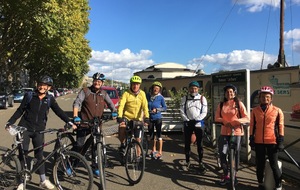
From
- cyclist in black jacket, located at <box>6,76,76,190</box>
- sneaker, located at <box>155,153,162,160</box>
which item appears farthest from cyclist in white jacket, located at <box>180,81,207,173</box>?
cyclist in black jacket, located at <box>6,76,76,190</box>

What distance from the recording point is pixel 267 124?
5.23 m

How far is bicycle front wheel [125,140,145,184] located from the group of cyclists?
1.52 ft

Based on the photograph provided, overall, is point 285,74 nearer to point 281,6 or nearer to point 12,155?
point 12,155

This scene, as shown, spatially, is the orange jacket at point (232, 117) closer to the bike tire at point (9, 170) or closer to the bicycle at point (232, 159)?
the bicycle at point (232, 159)

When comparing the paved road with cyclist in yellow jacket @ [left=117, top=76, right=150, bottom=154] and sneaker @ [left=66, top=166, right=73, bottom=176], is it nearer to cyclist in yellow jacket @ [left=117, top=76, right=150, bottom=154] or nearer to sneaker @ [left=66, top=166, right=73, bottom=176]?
sneaker @ [left=66, top=166, right=73, bottom=176]

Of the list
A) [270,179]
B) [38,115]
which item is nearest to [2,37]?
[38,115]

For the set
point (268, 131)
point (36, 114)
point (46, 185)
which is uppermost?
point (36, 114)

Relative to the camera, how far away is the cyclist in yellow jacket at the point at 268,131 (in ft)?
17.0

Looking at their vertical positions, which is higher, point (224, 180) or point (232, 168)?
point (232, 168)

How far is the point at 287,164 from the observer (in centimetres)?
641

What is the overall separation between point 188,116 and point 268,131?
1838mm

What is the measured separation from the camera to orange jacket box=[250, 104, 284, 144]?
5207mm

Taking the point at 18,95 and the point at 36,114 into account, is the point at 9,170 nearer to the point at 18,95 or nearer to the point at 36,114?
the point at 36,114

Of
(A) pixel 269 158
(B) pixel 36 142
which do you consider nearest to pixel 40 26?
(B) pixel 36 142
